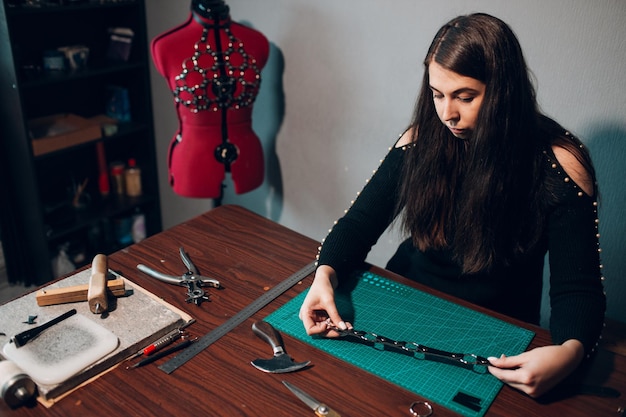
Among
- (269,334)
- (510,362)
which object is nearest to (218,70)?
(269,334)

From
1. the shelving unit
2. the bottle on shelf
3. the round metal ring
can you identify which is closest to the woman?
the round metal ring

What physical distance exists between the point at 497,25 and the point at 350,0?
40.2 inches

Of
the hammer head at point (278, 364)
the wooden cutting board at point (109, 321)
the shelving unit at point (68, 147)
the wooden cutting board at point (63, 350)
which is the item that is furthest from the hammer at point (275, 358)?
the shelving unit at point (68, 147)

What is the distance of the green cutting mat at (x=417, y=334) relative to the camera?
1.10 metres

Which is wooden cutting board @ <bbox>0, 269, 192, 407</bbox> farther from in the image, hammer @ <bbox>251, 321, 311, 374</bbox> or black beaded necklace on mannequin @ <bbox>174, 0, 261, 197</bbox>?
black beaded necklace on mannequin @ <bbox>174, 0, 261, 197</bbox>

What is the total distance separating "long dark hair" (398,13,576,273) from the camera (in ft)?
4.06

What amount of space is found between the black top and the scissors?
15.1 inches

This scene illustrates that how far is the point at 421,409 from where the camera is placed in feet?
3.40

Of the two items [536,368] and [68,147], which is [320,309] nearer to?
[536,368]

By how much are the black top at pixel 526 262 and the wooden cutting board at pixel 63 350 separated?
53cm

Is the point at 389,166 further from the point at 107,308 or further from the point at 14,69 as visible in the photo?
the point at 14,69

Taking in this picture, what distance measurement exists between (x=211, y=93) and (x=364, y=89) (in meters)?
0.58

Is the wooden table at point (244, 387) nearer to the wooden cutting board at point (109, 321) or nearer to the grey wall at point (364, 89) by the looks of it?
the wooden cutting board at point (109, 321)

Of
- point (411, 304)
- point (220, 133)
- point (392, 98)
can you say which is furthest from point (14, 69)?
point (411, 304)
